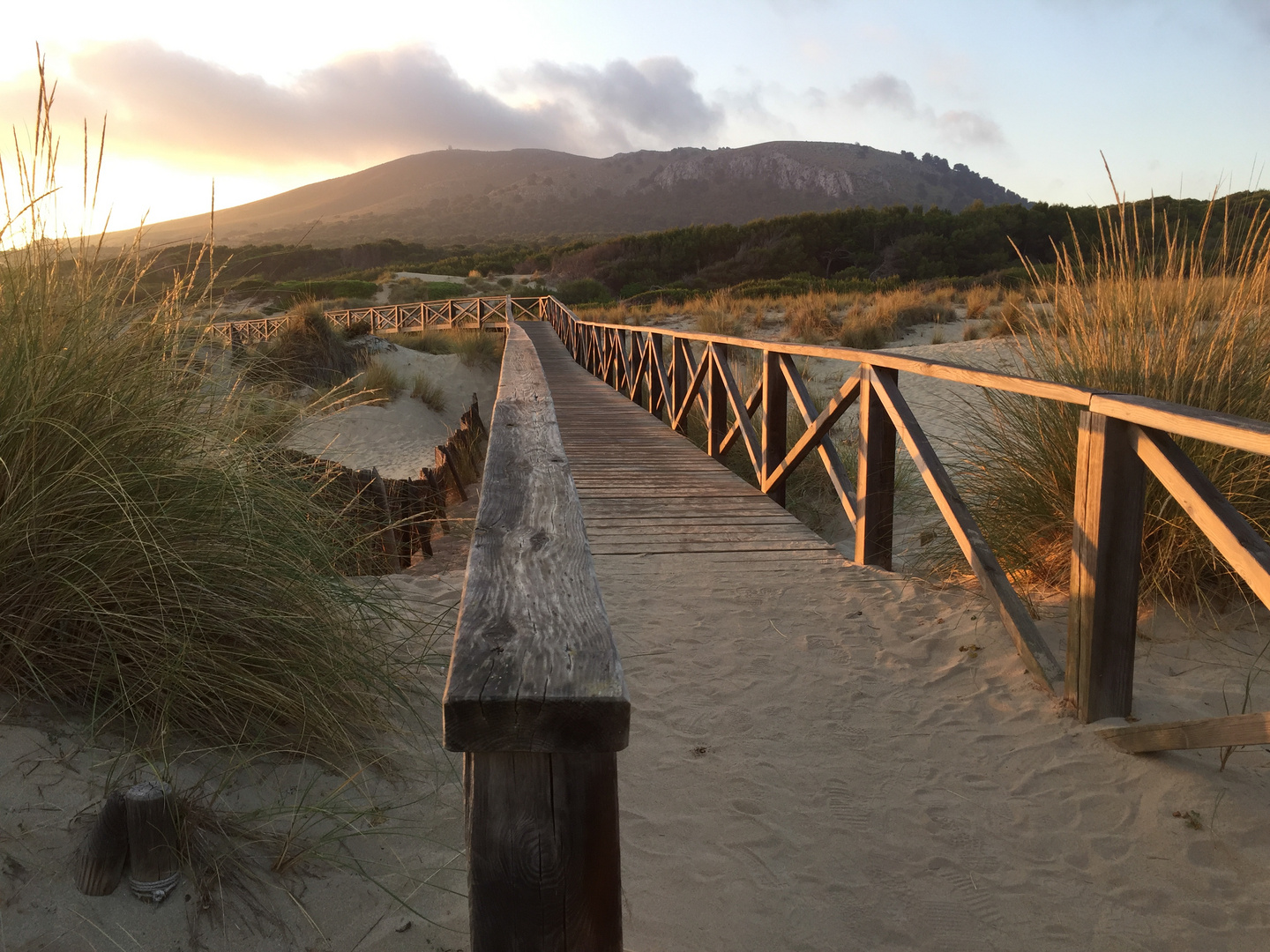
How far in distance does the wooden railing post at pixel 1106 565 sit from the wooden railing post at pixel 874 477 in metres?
1.47

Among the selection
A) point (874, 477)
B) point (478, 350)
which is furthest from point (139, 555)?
point (478, 350)

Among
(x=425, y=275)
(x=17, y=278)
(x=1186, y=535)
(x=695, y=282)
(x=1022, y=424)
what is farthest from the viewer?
(x=425, y=275)

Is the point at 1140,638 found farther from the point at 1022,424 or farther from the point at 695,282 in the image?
the point at 695,282

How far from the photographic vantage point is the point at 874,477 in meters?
4.06

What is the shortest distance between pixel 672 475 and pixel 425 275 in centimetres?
3761

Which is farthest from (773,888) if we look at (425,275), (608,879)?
(425,275)

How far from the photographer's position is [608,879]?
0.93 metres

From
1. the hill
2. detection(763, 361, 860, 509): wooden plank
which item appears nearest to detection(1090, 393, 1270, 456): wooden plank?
detection(763, 361, 860, 509): wooden plank

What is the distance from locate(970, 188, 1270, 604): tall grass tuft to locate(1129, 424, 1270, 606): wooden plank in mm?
827

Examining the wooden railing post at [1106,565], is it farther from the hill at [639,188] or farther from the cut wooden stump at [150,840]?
the hill at [639,188]

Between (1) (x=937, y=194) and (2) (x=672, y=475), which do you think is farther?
(1) (x=937, y=194)

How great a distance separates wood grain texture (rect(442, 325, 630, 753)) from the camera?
89 cm

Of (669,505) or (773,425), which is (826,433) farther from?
(669,505)

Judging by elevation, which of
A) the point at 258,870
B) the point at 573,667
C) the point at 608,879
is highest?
the point at 573,667
